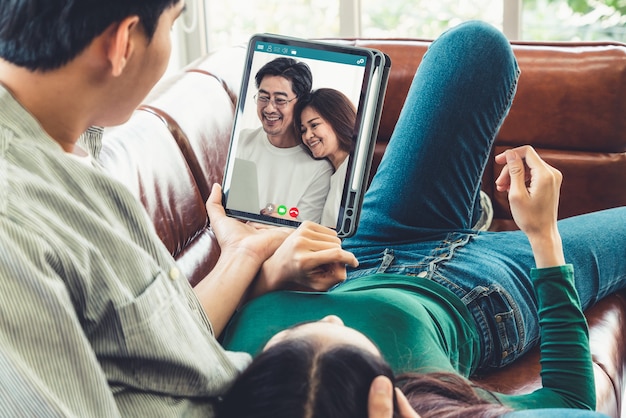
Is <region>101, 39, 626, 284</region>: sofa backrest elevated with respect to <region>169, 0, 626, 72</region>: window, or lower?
lower

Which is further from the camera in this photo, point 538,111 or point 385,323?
point 538,111

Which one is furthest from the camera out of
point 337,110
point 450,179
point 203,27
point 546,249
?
point 203,27

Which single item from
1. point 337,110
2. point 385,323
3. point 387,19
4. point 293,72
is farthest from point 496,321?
point 387,19

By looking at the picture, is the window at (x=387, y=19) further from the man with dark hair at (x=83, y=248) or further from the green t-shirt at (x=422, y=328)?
the man with dark hair at (x=83, y=248)

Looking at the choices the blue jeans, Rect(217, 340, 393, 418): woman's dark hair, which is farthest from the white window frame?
Rect(217, 340, 393, 418): woman's dark hair

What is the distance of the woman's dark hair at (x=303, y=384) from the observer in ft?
2.52

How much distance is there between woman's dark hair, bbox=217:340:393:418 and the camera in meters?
0.77

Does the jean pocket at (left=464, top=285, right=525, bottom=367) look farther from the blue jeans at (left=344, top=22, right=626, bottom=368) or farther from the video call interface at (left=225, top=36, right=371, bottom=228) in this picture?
the video call interface at (left=225, top=36, right=371, bottom=228)

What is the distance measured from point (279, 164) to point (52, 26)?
68 cm

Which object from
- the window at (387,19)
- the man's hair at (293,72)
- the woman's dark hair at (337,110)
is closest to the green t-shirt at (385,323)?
the woman's dark hair at (337,110)

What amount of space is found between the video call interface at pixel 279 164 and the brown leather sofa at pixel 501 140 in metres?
0.15

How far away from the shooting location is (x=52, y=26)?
72 cm

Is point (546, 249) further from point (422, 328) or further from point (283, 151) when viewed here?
Answer: point (283, 151)

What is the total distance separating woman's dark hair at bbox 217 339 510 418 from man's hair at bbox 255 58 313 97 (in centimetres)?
62
